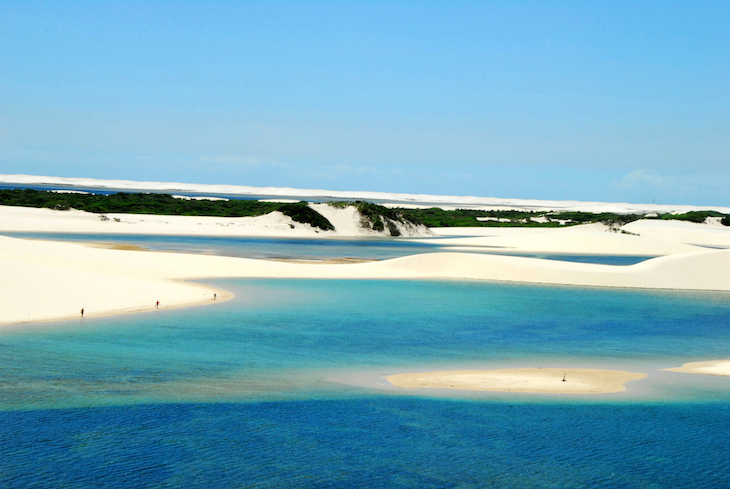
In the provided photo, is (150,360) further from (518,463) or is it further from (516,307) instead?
(516,307)

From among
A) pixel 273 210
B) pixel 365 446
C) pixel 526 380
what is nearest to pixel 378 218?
pixel 273 210

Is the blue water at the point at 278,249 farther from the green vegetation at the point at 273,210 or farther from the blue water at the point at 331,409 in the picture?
the blue water at the point at 331,409

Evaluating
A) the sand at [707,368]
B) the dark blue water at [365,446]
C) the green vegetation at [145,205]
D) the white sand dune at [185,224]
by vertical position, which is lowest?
the dark blue water at [365,446]

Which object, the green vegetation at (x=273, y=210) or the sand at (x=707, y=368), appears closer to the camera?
the sand at (x=707, y=368)

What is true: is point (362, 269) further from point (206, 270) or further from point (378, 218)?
point (378, 218)

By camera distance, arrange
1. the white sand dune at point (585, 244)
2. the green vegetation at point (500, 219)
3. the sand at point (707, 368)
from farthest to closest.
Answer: the green vegetation at point (500, 219)
the white sand dune at point (585, 244)
the sand at point (707, 368)

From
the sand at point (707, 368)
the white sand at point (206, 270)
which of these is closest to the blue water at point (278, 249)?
the white sand at point (206, 270)

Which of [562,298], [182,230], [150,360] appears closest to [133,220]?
[182,230]
